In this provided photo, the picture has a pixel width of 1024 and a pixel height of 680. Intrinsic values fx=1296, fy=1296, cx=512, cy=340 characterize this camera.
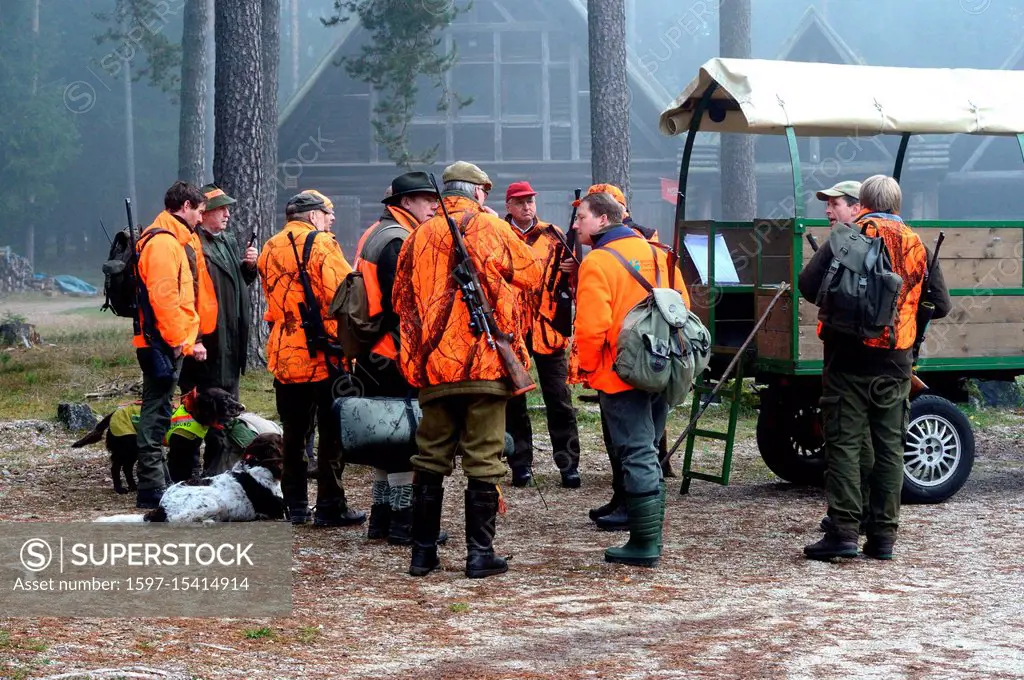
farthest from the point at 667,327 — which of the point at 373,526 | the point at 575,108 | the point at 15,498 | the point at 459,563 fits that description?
the point at 575,108

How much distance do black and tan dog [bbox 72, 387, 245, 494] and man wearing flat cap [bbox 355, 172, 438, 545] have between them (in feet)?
4.57

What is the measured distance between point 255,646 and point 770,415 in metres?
5.02

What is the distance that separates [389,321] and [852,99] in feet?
12.0

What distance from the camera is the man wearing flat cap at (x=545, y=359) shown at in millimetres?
8852

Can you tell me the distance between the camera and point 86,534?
23.5ft

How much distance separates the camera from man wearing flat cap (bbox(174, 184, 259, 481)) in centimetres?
838

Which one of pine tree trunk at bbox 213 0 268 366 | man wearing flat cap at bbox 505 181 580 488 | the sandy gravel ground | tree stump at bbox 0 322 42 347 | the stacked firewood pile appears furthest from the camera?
the stacked firewood pile

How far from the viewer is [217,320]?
27.6ft

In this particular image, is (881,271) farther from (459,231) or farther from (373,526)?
(373,526)

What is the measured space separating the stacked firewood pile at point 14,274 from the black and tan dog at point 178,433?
111 ft

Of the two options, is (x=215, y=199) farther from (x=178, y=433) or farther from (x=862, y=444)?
(x=862, y=444)

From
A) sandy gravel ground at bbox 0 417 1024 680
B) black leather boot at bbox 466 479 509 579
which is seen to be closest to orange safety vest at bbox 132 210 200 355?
sandy gravel ground at bbox 0 417 1024 680

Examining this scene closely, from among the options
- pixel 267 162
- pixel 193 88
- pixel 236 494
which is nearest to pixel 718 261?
pixel 236 494

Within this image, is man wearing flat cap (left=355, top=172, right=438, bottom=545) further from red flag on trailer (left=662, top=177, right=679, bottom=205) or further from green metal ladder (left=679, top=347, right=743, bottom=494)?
red flag on trailer (left=662, top=177, right=679, bottom=205)
